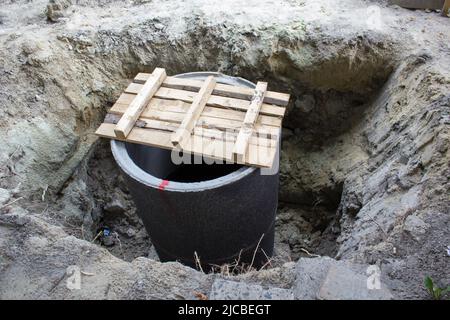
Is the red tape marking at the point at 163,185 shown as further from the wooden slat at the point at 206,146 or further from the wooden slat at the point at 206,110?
the wooden slat at the point at 206,110

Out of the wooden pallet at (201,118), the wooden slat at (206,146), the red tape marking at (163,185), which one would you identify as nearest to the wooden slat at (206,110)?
the wooden pallet at (201,118)

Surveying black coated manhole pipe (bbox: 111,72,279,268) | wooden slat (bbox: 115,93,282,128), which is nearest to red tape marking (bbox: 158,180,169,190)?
black coated manhole pipe (bbox: 111,72,279,268)

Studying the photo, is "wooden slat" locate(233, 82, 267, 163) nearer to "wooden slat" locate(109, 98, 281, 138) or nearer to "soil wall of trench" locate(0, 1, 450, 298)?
"wooden slat" locate(109, 98, 281, 138)

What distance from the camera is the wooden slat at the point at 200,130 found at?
2662mm

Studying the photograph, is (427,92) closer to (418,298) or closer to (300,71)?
(300,71)

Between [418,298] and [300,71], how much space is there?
244 centimetres

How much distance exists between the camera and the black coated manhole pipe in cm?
246

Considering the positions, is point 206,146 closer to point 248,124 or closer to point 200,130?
point 200,130

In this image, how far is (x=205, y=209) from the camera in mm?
2541

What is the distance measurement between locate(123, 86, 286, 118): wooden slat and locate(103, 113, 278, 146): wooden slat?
0.89ft

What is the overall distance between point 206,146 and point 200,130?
19cm

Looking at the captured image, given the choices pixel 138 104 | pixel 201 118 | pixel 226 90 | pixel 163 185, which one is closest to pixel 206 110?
pixel 201 118

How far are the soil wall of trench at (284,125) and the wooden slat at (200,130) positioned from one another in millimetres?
815
